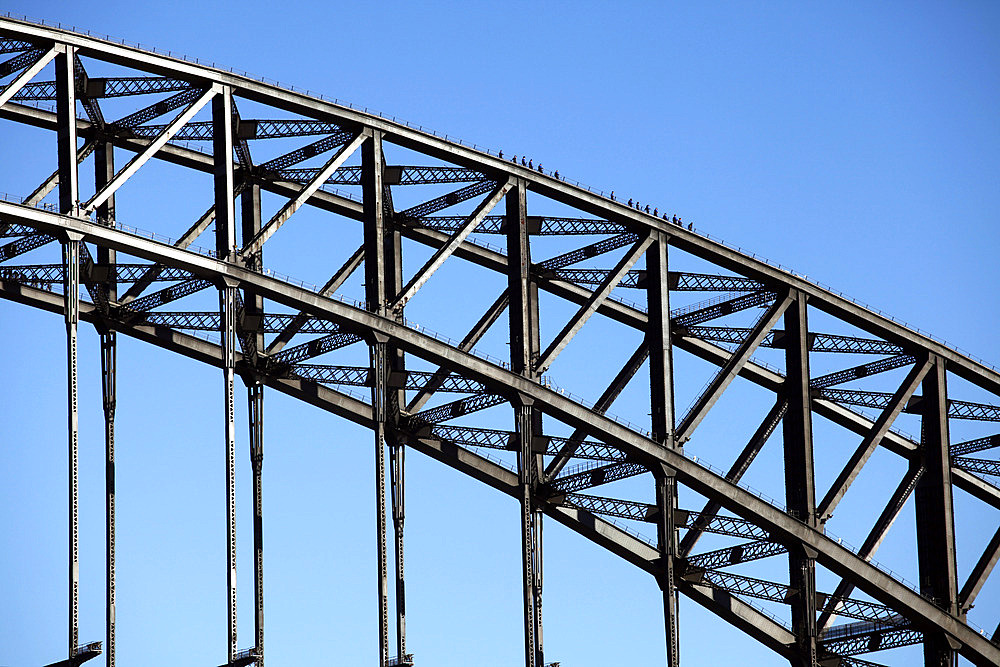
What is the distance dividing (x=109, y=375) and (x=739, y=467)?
22.4 m

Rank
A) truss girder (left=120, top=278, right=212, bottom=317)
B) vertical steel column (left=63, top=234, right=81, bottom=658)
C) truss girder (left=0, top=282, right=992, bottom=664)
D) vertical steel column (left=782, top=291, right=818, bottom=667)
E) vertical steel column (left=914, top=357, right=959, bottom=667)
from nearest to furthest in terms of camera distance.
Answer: vertical steel column (left=63, top=234, right=81, bottom=658) < truss girder (left=120, top=278, right=212, bottom=317) < truss girder (left=0, top=282, right=992, bottom=664) < vertical steel column (left=782, top=291, right=818, bottom=667) < vertical steel column (left=914, top=357, right=959, bottom=667)

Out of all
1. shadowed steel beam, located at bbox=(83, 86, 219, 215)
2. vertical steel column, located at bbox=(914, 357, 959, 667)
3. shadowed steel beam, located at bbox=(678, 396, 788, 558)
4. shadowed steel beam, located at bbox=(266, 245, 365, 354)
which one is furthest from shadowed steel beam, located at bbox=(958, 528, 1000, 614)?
shadowed steel beam, located at bbox=(83, 86, 219, 215)

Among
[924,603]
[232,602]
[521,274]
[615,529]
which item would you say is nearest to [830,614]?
[924,603]

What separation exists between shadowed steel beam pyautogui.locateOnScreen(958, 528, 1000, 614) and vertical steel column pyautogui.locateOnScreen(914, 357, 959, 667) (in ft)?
2.25

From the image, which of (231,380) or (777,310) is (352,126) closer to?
(231,380)

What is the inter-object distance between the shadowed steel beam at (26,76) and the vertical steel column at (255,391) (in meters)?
9.06

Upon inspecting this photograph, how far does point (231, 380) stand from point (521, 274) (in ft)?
37.1

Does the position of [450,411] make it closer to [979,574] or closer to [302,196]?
[302,196]

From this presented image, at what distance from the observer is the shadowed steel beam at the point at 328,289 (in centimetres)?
7962

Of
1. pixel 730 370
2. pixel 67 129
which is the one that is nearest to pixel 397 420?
pixel 730 370

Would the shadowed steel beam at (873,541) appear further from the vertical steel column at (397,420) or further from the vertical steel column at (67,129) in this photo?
the vertical steel column at (67,129)

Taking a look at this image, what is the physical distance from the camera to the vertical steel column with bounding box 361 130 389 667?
75.9m

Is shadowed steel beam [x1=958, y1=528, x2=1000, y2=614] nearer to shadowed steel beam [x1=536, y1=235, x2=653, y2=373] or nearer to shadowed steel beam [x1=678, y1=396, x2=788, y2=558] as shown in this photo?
shadowed steel beam [x1=678, y1=396, x2=788, y2=558]

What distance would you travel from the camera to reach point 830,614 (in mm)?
84500
